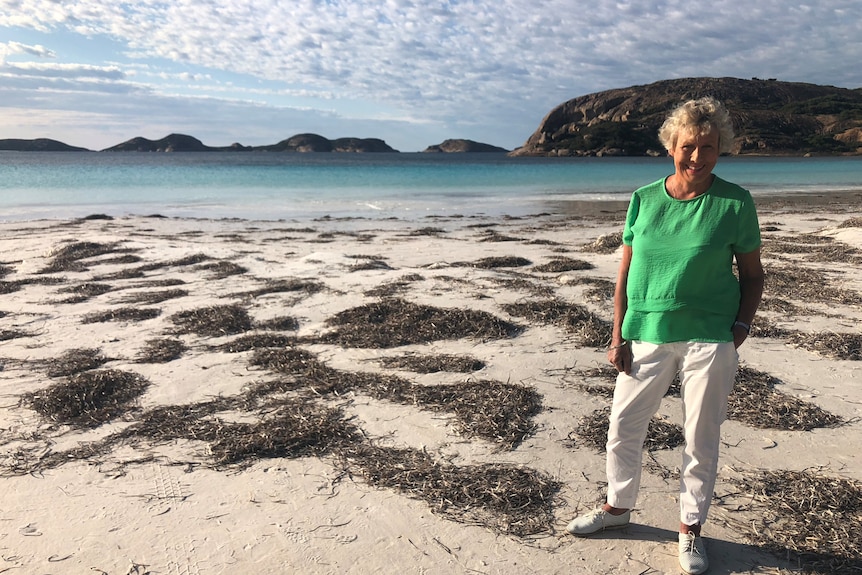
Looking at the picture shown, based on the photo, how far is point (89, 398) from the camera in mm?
4625

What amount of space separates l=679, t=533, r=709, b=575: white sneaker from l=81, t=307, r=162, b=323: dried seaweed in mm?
6425

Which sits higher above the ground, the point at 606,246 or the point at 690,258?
the point at 690,258

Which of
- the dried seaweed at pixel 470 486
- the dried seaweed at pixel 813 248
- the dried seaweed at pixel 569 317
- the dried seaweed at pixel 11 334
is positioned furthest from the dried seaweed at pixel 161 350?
the dried seaweed at pixel 813 248

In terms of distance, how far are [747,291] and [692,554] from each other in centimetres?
123

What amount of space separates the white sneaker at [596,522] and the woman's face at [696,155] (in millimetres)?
1667

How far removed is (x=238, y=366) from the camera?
5.43m

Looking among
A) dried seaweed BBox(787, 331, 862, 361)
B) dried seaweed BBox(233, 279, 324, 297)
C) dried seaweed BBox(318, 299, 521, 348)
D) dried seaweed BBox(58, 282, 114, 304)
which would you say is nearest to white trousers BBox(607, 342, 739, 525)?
dried seaweed BBox(318, 299, 521, 348)

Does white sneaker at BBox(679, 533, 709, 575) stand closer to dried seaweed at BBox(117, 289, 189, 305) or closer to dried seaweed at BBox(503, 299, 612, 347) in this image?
dried seaweed at BBox(503, 299, 612, 347)

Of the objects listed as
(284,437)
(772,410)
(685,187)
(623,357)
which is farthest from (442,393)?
(685,187)

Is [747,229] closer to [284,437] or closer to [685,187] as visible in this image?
[685,187]

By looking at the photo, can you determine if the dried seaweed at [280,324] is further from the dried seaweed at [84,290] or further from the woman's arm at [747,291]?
the woman's arm at [747,291]

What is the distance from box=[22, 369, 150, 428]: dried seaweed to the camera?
14.4ft

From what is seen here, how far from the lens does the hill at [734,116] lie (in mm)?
99338

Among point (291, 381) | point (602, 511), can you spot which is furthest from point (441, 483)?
point (291, 381)
